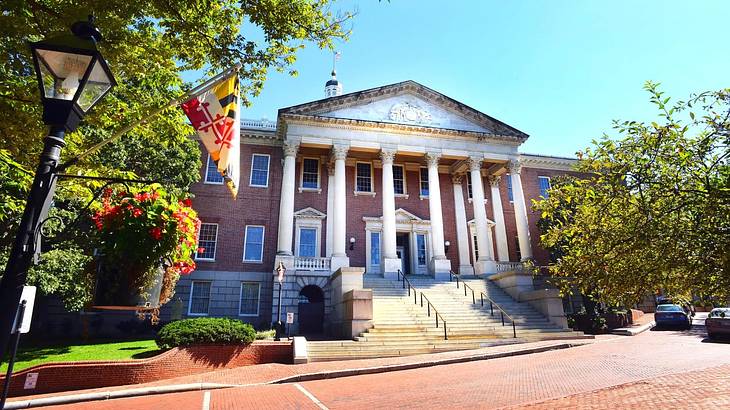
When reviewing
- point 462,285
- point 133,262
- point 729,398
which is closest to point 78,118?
point 133,262

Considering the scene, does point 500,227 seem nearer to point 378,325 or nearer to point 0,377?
point 378,325

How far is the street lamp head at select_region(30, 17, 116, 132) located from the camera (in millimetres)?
3533

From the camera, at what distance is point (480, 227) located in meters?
24.1

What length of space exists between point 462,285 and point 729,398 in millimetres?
15192

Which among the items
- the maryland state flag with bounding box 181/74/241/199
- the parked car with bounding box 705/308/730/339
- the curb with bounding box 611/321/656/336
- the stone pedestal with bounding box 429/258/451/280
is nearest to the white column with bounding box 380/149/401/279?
→ the stone pedestal with bounding box 429/258/451/280

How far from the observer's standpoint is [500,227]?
25141 millimetres

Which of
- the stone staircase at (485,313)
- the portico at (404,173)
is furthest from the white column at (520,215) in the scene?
the stone staircase at (485,313)

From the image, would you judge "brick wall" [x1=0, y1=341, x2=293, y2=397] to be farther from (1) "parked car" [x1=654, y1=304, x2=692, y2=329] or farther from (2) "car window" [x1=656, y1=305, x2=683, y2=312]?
(2) "car window" [x1=656, y1=305, x2=683, y2=312]

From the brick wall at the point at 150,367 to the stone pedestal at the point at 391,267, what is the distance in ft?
30.6

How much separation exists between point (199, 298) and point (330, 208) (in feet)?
30.9

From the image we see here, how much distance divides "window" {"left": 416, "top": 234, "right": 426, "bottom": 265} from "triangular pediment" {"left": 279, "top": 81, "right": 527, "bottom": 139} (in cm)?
750

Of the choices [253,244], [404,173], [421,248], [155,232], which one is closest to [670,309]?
[421,248]

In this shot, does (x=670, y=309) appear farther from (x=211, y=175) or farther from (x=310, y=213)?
(x=211, y=175)

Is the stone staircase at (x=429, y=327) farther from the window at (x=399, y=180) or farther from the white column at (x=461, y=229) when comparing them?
the window at (x=399, y=180)
